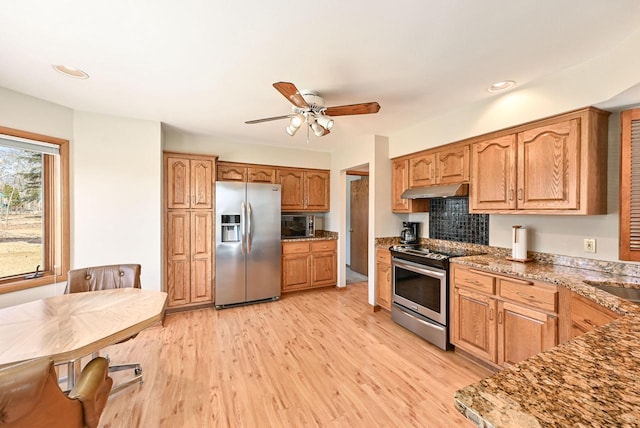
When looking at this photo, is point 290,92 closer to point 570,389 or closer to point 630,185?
point 570,389

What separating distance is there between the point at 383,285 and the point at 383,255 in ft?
1.35

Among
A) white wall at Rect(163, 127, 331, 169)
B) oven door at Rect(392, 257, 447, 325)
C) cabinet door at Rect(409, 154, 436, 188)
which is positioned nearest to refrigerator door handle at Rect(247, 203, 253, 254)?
white wall at Rect(163, 127, 331, 169)

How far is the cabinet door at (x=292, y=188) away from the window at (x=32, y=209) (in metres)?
2.72

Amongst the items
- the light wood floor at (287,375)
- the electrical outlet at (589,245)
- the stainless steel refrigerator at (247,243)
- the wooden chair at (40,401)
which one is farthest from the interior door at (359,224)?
the wooden chair at (40,401)

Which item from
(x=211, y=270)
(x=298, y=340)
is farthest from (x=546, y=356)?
(x=211, y=270)

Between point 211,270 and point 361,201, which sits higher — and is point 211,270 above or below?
below

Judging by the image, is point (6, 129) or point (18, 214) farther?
point (18, 214)

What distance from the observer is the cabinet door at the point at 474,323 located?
221cm

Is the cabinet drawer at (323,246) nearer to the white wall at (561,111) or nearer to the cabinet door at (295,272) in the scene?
the cabinet door at (295,272)

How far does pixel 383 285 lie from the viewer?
3.55m

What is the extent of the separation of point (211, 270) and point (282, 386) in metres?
2.13

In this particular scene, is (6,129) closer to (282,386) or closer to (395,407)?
(282,386)

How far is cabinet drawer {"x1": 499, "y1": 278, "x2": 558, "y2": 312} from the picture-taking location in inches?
72.1

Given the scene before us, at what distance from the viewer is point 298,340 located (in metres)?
2.83
